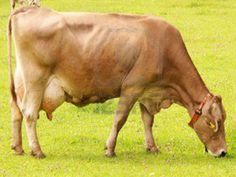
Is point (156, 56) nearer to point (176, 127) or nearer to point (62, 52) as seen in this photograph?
point (62, 52)

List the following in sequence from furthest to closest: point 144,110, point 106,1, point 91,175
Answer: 1. point 106,1
2. point 144,110
3. point 91,175

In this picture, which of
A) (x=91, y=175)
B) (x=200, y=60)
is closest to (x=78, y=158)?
(x=91, y=175)

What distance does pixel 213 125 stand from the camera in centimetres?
1205

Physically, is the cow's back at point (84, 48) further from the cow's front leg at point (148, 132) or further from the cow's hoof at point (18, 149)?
the cow's hoof at point (18, 149)

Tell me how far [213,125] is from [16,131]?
10.5 ft

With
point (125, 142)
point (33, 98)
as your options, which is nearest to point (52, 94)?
point (33, 98)

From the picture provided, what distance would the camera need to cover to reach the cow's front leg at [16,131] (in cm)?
1233

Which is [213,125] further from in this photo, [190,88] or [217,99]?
[190,88]

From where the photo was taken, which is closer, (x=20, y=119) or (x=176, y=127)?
(x=20, y=119)

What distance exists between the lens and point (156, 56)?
39.7ft

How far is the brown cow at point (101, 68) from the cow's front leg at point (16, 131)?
0.01m

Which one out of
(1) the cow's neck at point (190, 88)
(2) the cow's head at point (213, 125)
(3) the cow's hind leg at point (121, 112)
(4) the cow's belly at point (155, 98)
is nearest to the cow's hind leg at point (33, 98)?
(3) the cow's hind leg at point (121, 112)

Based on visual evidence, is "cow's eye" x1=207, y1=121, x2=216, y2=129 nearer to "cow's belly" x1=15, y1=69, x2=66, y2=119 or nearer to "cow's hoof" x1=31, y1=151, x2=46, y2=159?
"cow's belly" x1=15, y1=69, x2=66, y2=119

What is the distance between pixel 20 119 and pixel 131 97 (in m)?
1.87
